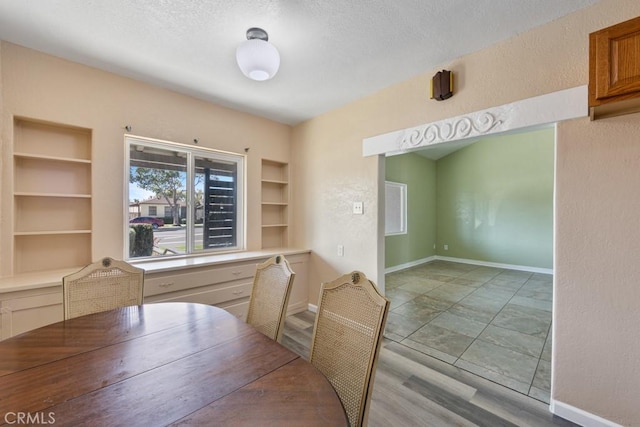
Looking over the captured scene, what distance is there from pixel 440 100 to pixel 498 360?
240cm

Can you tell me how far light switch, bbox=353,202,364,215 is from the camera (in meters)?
2.94

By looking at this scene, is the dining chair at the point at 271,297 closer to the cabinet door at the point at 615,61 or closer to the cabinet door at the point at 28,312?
the cabinet door at the point at 28,312

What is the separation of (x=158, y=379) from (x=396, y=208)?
562 cm

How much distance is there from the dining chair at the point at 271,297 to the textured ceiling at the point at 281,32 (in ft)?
5.39

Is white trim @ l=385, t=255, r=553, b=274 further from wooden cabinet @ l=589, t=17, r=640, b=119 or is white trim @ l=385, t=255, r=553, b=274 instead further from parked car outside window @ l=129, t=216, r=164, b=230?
wooden cabinet @ l=589, t=17, r=640, b=119

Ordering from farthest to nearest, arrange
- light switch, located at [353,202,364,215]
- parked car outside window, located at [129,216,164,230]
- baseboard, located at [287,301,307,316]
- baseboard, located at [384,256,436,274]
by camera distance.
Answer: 1. baseboard, located at [384,256,436,274]
2. baseboard, located at [287,301,307,316]
3. light switch, located at [353,202,364,215]
4. parked car outside window, located at [129,216,164,230]

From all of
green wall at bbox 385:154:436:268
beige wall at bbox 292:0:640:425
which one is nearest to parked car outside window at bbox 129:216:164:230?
beige wall at bbox 292:0:640:425

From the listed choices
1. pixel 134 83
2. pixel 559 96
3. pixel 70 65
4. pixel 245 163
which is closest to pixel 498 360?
pixel 559 96

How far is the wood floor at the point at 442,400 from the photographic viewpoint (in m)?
1.64

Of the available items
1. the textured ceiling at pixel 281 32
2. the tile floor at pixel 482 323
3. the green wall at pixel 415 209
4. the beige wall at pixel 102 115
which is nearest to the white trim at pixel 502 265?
the tile floor at pixel 482 323

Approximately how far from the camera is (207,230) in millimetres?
3166

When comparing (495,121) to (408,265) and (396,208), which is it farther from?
(408,265)

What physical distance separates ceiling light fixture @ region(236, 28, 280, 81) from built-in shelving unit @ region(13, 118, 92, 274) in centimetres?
179

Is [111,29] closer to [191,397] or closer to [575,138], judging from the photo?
[191,397]
